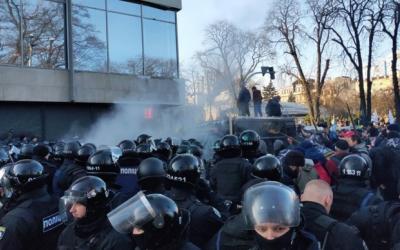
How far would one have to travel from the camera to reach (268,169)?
4.84 m

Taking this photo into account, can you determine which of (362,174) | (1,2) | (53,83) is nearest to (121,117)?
(53,83)

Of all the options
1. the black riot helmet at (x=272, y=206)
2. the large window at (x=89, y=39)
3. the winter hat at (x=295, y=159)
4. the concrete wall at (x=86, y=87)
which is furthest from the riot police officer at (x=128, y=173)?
the large window at (x=89, y=39)

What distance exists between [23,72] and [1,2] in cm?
285

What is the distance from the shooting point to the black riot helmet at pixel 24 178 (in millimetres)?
4297

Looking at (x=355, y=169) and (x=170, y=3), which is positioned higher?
(x=170, y=3)

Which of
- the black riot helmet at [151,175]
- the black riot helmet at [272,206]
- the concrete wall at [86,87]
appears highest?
the concrete wall at [86,87]

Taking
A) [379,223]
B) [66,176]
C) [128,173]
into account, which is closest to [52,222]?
[128,173]

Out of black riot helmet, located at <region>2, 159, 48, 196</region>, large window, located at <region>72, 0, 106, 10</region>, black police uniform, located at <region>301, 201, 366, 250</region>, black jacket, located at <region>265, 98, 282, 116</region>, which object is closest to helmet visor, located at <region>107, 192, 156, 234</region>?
black police uniform, located at <region>301, 201, 366, 250</region>

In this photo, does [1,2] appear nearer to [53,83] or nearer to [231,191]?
[53,83]

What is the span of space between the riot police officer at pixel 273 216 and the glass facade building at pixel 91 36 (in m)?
19.6

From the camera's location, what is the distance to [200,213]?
13.0ft

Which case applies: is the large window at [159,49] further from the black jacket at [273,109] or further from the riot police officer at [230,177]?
the riot police officer at [230,177]

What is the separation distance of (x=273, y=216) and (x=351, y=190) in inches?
95.4

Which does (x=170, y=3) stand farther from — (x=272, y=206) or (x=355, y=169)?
(x=272, y=206)
